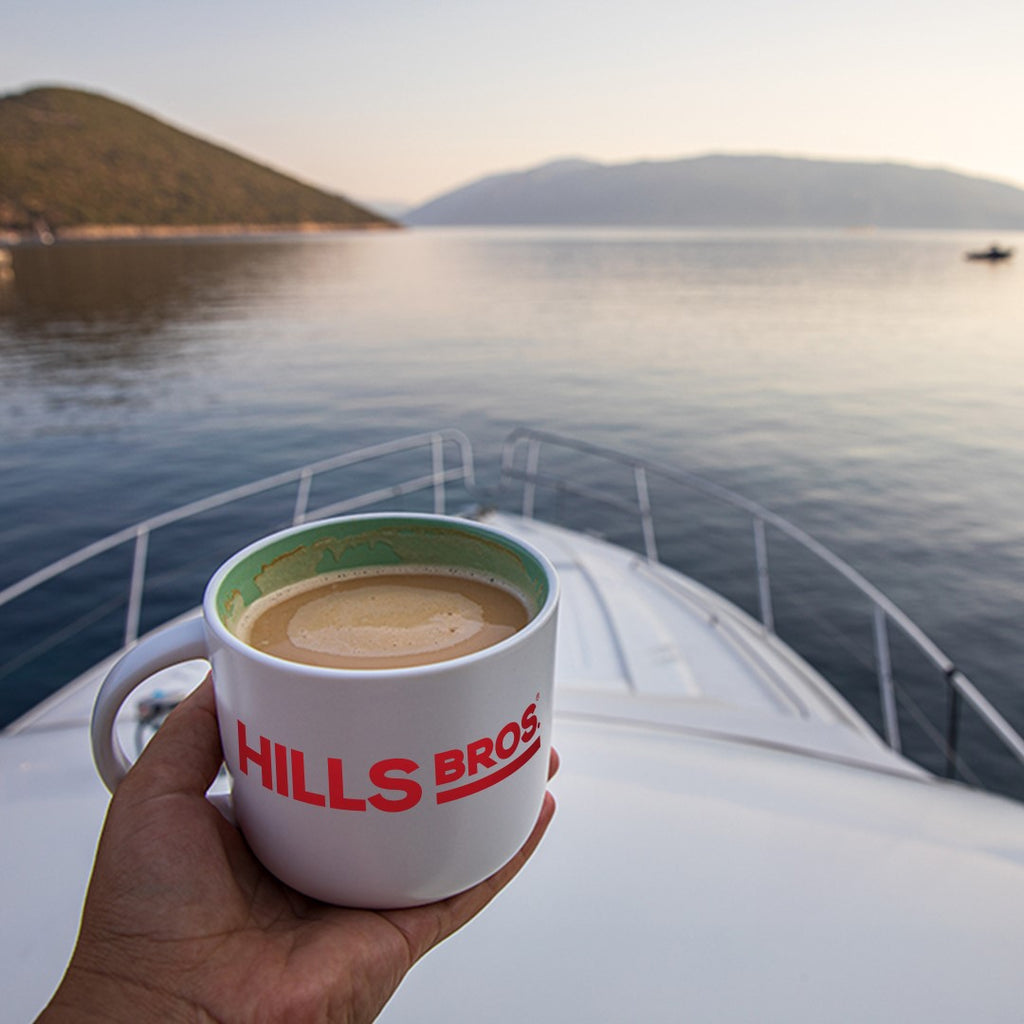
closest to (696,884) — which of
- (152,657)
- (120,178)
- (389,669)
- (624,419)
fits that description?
(389,669)

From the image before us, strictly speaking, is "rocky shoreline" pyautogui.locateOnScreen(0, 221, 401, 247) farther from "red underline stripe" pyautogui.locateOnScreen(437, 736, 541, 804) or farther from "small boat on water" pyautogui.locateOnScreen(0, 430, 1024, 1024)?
"red underline stripe" pyautogui.locateOnScreen(437, 736, 541, 804)

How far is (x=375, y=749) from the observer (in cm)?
75

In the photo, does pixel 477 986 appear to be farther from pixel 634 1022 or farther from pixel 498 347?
pixel 498 347

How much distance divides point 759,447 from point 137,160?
440 feet

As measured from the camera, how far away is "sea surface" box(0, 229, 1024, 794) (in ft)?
31.0

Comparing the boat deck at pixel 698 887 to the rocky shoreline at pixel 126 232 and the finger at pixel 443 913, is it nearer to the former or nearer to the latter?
the finger at pixel 443 913

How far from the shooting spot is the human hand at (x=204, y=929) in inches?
32.6

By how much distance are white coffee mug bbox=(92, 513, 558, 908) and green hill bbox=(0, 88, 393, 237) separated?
117269 mm

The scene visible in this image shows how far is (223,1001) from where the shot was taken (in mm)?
845

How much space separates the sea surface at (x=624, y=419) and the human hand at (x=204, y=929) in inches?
143

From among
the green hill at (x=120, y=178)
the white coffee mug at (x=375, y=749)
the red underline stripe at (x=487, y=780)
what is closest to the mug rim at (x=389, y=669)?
the white coffee mug at (x=375, y=749)

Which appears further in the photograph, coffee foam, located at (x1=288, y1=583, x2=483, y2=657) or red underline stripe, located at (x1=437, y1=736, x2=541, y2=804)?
coffee foam, located at (x1=288, y1=583, x2=483, y2=657)

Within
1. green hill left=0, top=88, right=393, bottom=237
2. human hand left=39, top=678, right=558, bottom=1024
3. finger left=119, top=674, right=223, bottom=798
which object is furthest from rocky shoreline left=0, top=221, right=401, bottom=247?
human hand left=39, top=678, right=558, bottom=1024

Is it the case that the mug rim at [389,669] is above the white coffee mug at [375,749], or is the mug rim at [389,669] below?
above
